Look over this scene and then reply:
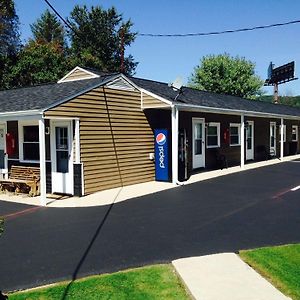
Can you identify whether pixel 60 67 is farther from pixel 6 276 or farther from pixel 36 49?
pixel 6 276

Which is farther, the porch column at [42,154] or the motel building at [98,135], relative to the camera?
the motel building at [98,135]

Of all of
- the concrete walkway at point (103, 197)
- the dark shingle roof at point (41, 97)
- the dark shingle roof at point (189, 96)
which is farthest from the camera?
the dark shingle roof at point (189, 96)

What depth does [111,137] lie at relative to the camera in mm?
13094

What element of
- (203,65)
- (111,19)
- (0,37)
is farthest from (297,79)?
(0,37)

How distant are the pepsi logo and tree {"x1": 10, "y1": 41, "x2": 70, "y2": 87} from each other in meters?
19.5

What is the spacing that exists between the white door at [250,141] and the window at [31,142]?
1264 centimetres

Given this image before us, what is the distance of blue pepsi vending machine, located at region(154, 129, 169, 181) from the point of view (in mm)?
14352

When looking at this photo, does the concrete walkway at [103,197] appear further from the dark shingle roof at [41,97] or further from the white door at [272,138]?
the white door at [272,138]

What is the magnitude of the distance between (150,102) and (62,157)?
13.0 feet

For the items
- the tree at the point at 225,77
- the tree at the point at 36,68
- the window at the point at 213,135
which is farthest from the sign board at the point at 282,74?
the window at the point at 213,135

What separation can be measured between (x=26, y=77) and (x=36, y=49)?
2455mm

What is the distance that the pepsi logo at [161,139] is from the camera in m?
14.3

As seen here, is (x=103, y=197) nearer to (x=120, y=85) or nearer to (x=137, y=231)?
(x=137, y=231)

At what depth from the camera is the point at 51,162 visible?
12.2m
